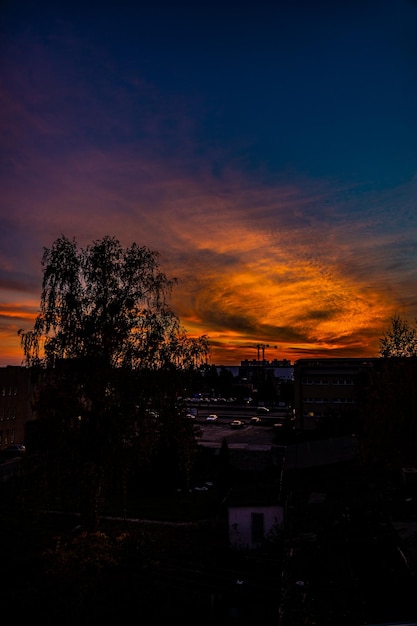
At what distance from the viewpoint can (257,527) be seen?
882 inches

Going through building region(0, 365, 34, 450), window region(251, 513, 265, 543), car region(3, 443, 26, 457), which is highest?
building region(0, 365, 34, 450)

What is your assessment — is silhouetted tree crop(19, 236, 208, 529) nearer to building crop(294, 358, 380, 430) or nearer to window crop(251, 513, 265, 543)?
window crop(251, 513, 265, 543)

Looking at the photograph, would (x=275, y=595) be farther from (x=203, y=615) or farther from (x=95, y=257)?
(x=95, y=257)

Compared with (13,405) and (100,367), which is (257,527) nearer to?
(100,367)

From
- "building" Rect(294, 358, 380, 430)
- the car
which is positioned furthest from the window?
"building" Rect(294, 358, 380, 430)

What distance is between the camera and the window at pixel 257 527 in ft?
73.1

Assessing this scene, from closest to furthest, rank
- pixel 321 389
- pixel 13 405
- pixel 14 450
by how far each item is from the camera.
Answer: pixel 14 450 < pixel 13 405 < pixel 321 389

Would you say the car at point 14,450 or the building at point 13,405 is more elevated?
the building at point 13,405

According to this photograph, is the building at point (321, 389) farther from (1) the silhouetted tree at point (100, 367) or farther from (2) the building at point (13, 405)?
(1) the silhouetted tree at point (100, 367)

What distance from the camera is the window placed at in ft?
73.1

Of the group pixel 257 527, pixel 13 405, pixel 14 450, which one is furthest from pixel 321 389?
pixel 257 527

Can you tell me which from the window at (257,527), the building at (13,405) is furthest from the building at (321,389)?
the window at (257,527)

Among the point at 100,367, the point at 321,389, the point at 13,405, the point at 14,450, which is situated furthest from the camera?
the point at 321,389

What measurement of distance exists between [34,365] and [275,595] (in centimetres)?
1294
